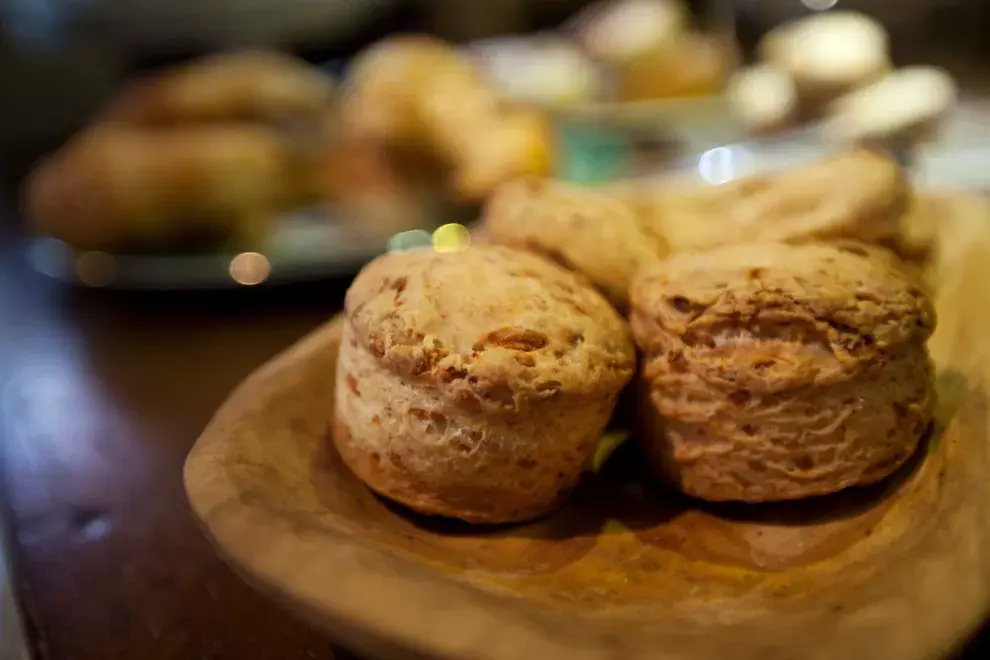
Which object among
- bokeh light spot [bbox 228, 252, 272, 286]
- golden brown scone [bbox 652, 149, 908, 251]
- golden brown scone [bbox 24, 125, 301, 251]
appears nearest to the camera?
golden brown scone [bbox 652, 149, 908, 251]

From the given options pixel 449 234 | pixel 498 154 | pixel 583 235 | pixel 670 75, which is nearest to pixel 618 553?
pixel 583 235

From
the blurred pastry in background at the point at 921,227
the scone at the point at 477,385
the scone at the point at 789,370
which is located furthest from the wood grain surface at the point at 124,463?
the blurred pastry in background at the point at 921,227

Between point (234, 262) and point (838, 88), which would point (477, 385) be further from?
point (838, 88)

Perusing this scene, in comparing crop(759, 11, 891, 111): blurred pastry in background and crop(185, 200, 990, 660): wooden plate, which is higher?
crop(185, 200, 990, 660): wooden plate

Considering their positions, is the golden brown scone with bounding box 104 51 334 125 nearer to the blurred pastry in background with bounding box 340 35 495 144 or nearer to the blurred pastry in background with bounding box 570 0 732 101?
the blurred pastry in background with bounding box 340 35 495 144

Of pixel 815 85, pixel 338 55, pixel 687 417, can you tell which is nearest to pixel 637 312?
pixel 687 417

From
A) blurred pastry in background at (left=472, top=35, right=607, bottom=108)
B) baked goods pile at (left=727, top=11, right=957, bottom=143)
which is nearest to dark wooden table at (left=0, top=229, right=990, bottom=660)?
blurred pastry in background at (left=472, top=35, right=607, bottom=108)

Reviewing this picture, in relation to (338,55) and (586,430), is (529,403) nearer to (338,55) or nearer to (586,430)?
(586,430)
